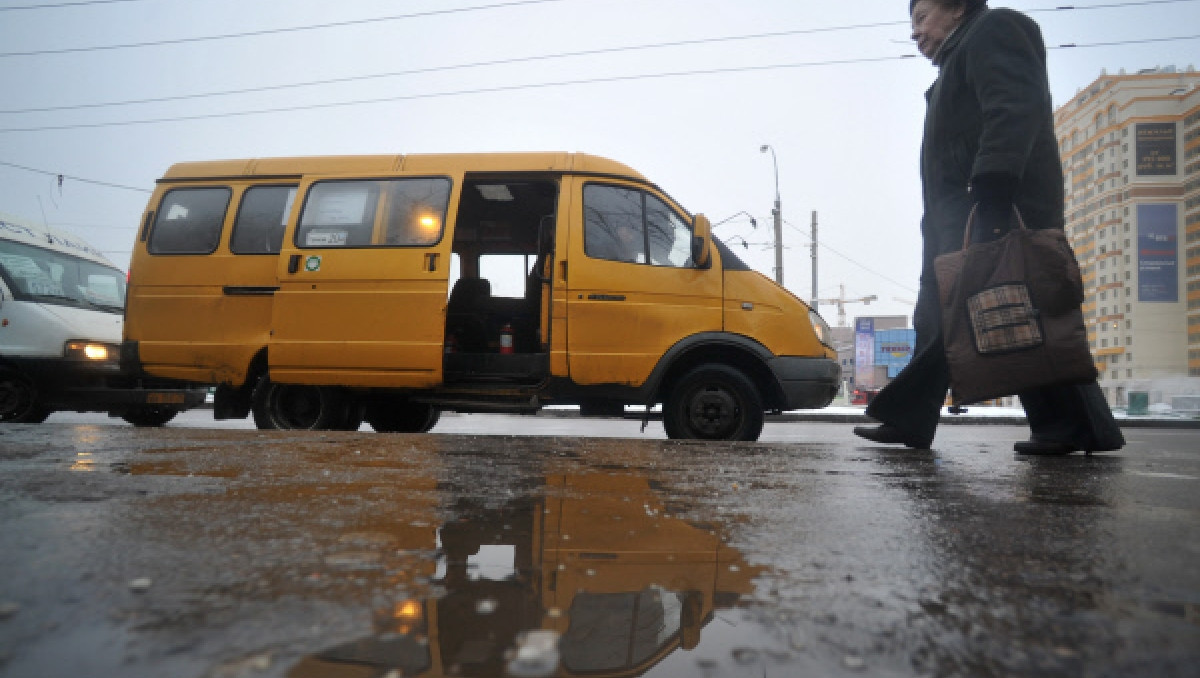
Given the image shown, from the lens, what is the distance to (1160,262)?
41406 mm

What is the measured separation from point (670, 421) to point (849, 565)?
368 centimetres

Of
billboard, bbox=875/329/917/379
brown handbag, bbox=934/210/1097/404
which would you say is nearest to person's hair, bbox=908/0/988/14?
brown handbag, bbox=934/210/1097/404

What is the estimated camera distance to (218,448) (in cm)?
309

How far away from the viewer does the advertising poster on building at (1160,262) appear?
1609 inches

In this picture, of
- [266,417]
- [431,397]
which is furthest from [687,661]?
[266,417]

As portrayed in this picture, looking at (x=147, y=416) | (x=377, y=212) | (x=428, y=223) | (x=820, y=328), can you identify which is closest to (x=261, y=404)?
(x=377, y=212)

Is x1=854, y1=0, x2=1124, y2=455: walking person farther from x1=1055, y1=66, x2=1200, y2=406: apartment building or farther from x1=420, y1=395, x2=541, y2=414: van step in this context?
x1=1055, y1=66, x2=1200, y2=406: apartment building

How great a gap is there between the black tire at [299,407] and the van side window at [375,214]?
115 centimetres

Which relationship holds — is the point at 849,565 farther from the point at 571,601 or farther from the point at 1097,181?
the point at 1097,181

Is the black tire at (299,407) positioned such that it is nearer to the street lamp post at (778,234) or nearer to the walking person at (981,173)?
the walking person at (981,173)

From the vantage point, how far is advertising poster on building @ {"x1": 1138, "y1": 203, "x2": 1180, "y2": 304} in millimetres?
40875

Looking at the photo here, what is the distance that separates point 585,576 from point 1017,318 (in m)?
2.71

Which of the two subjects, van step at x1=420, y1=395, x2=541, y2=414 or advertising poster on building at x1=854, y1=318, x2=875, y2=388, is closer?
van step at x1=420, y1=395, x2=541, y2=414

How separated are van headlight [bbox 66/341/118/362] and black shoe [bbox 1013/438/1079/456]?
7.90m
